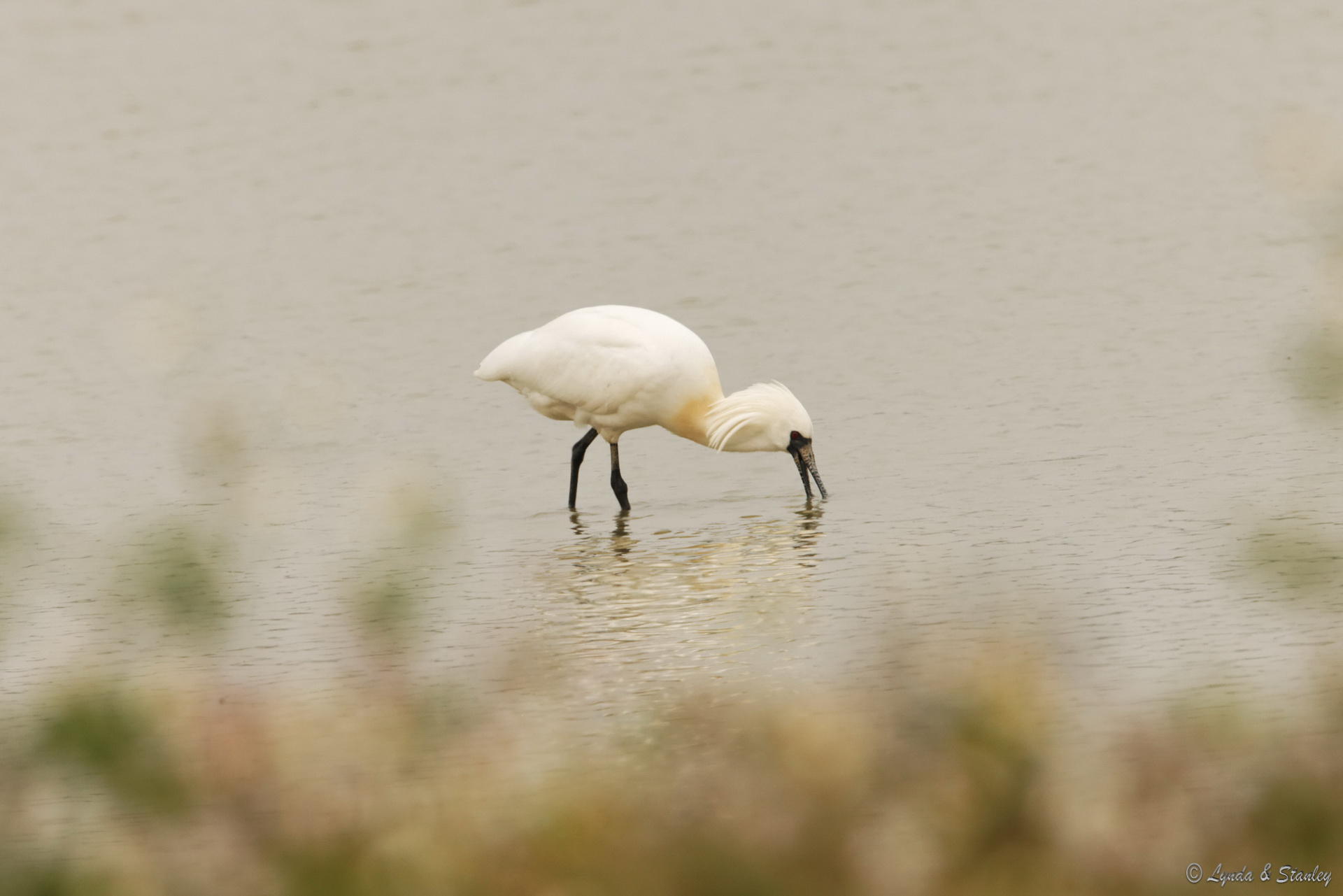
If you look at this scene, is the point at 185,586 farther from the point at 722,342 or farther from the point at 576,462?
the point at 722,342

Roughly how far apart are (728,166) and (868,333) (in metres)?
6.34

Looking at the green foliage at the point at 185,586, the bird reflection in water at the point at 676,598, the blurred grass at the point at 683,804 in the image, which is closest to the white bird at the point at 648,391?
the bird reflection in water at the point at 676,598

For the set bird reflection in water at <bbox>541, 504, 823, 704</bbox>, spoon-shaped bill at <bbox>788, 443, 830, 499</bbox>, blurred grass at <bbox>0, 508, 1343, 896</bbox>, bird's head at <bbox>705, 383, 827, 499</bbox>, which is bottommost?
bird reflection in water at <bbox>541, 504, 823, 704</bbox>

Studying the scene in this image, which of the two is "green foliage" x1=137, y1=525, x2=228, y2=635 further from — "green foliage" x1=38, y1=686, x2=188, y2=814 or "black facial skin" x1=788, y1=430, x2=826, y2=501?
"black facial skin" x1=788, y1=430, x2=826, y2=501

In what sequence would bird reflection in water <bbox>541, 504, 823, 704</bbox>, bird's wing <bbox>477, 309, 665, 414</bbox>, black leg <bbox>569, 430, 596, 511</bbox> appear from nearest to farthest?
bird reflection in water <bbox>541, 504, 823, 704</bbox> < bird's wing <bbox>477, 309, 665, 414</bbox> < black leg <bbox>569, 430, 596, 511</bbox>

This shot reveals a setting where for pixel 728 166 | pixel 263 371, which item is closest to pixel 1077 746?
pixel 263 371

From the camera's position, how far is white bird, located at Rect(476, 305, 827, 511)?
38.0 ft

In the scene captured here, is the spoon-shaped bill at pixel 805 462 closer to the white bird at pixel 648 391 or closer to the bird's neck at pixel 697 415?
the white bird at pixel 648 391

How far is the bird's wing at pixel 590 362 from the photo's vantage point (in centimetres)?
1156

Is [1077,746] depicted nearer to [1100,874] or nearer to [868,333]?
[1100,874]

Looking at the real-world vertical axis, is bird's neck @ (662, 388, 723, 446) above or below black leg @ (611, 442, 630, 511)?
above

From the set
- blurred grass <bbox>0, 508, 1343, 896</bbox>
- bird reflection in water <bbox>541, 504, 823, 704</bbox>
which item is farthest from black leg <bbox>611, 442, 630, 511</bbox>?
blurred grass <bbox>0, 508, 1343, 896</bbox>

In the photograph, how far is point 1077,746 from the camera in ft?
20.2

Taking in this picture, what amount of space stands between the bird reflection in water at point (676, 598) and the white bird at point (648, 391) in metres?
0.62
